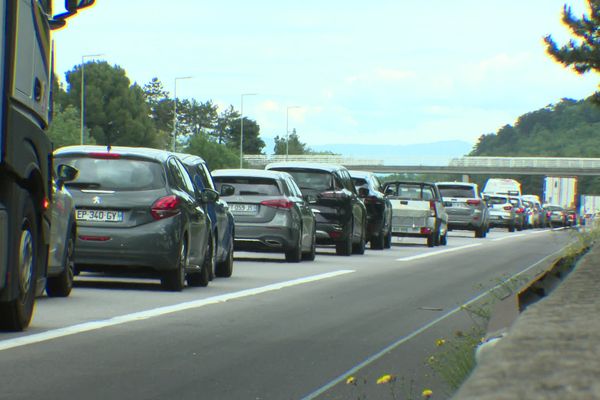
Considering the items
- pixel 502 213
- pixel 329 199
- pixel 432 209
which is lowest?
pixel 502 213

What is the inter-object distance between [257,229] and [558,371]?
72.0ft

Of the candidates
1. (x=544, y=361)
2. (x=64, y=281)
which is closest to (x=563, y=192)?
(x=64, y=281)

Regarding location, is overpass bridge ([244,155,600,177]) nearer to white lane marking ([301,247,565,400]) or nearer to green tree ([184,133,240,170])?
green tree ([184,133,240,170])

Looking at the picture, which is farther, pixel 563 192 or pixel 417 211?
pixel 563 192

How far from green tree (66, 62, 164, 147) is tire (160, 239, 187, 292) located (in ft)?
392

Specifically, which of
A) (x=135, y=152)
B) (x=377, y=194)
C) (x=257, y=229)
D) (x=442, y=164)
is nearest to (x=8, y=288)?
(x=135, y=152)

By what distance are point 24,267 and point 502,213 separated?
57.7 m

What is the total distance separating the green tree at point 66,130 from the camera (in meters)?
109

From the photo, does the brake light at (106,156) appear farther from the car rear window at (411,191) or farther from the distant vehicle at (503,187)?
the distant vehicle at (503,187)

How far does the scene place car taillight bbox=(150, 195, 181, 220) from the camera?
15.0 m

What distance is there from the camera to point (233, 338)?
10195 millimetres

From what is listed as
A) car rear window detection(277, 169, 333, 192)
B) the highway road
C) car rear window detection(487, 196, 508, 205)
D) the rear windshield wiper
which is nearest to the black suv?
car rear window detection(277, 169, 333, 192)

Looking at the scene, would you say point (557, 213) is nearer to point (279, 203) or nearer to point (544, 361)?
point (279, 203)

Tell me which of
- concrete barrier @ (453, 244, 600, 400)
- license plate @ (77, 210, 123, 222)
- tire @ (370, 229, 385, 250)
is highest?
concrete barrier @ (453, 244, 600, 400)
